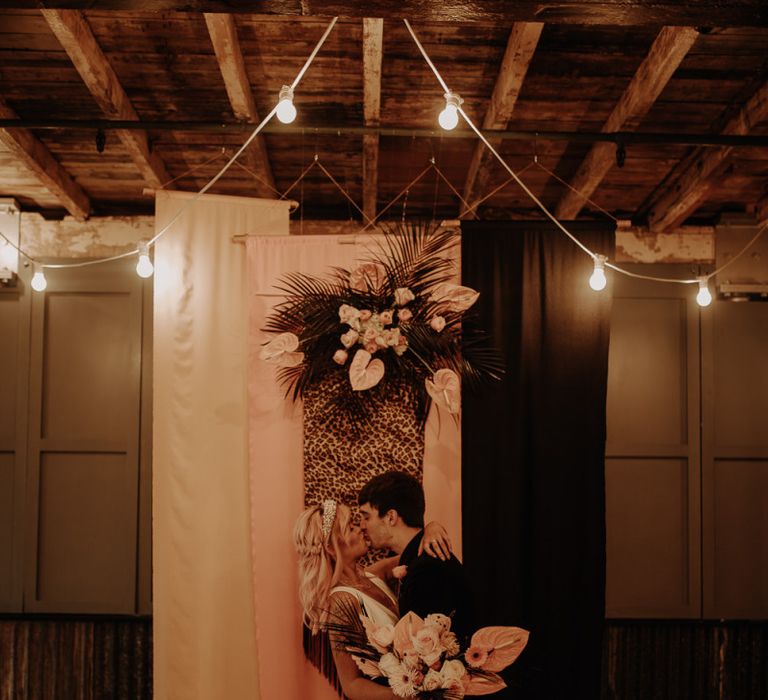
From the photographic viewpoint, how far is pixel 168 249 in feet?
10.9

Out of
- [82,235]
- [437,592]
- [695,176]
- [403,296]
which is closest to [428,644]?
[437,592]

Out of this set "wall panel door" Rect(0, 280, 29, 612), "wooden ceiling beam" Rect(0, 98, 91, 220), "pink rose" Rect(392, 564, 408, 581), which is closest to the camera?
"pink rose" Rect(392, 564, 408, 581)

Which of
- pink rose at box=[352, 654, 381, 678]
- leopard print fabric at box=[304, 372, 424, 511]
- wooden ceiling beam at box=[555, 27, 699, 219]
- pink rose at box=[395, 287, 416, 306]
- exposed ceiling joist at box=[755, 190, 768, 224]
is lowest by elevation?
pink rose at box=[352, 654, 381, 678]

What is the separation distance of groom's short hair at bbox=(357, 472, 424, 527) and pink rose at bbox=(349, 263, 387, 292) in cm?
85

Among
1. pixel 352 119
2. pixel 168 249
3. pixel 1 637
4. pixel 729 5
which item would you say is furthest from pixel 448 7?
pixel 1 637

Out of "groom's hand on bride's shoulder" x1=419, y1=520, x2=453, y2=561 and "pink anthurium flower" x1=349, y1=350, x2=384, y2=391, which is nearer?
"groom's hand on bride's shoulder" x1=419, y1=520, x2=453, y2=561

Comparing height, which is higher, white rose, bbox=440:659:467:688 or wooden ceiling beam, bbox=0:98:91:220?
wooden ceiling beam, bbox=0:98:91:220

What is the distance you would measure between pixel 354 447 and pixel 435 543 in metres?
0.56

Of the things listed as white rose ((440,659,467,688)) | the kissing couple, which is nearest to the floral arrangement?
the kissing couple

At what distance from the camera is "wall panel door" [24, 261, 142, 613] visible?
4.05 m

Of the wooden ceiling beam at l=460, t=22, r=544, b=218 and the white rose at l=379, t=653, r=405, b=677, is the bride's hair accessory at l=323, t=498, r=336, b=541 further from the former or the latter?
the wooden ceiling beam at l=460, t=22, r=544, b=218

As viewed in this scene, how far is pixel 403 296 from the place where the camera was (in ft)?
10.5

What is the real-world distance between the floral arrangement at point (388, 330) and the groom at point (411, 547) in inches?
13.7

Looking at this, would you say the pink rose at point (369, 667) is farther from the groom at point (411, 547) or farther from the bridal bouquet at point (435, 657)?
the groom at point (411, 547)
